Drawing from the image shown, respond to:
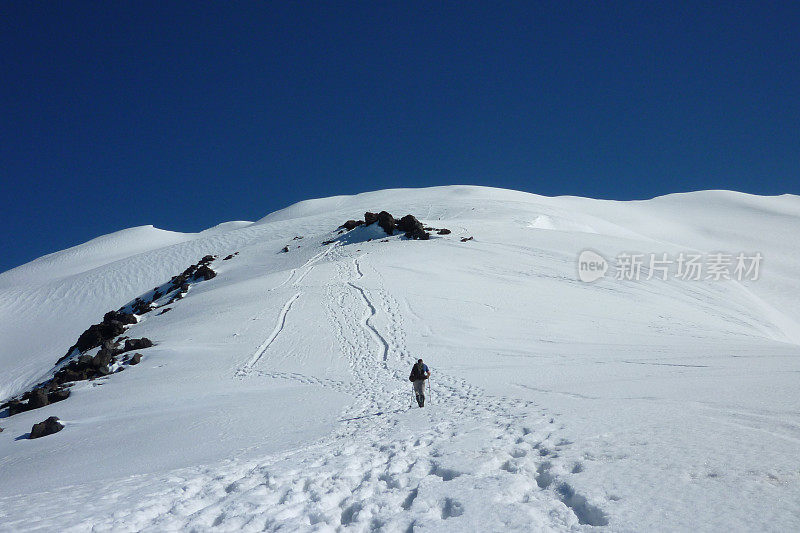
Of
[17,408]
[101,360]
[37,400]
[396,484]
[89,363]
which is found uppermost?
[396,484]

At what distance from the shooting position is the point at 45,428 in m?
11.1

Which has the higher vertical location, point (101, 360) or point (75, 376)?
point (101, 360)

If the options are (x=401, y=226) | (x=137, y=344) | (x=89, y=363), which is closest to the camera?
(x=89, y=363)

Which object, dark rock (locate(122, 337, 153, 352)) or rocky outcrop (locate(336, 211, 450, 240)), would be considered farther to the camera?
rocky outcrop (locate(336, 211, 450, 240))

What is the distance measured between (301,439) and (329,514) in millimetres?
3464

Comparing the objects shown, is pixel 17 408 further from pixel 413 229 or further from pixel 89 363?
pixel 413 229

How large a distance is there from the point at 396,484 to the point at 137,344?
1627 centimetres

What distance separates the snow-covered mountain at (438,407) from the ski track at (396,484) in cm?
3

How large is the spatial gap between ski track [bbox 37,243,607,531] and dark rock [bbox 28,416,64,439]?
6.81 metres

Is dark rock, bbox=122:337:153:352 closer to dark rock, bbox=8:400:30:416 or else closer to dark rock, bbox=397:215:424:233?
dark rock, bbox=8:400:30:416

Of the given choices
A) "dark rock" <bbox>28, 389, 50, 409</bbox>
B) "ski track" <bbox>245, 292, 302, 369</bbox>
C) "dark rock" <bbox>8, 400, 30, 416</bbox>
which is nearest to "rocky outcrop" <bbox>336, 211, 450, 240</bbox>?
"ski track" <bbox>245, 292, 302, 369</bbox>

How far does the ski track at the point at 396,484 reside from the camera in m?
4.82

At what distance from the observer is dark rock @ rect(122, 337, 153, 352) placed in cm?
1807

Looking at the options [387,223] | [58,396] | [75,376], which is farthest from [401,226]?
[58,396]
